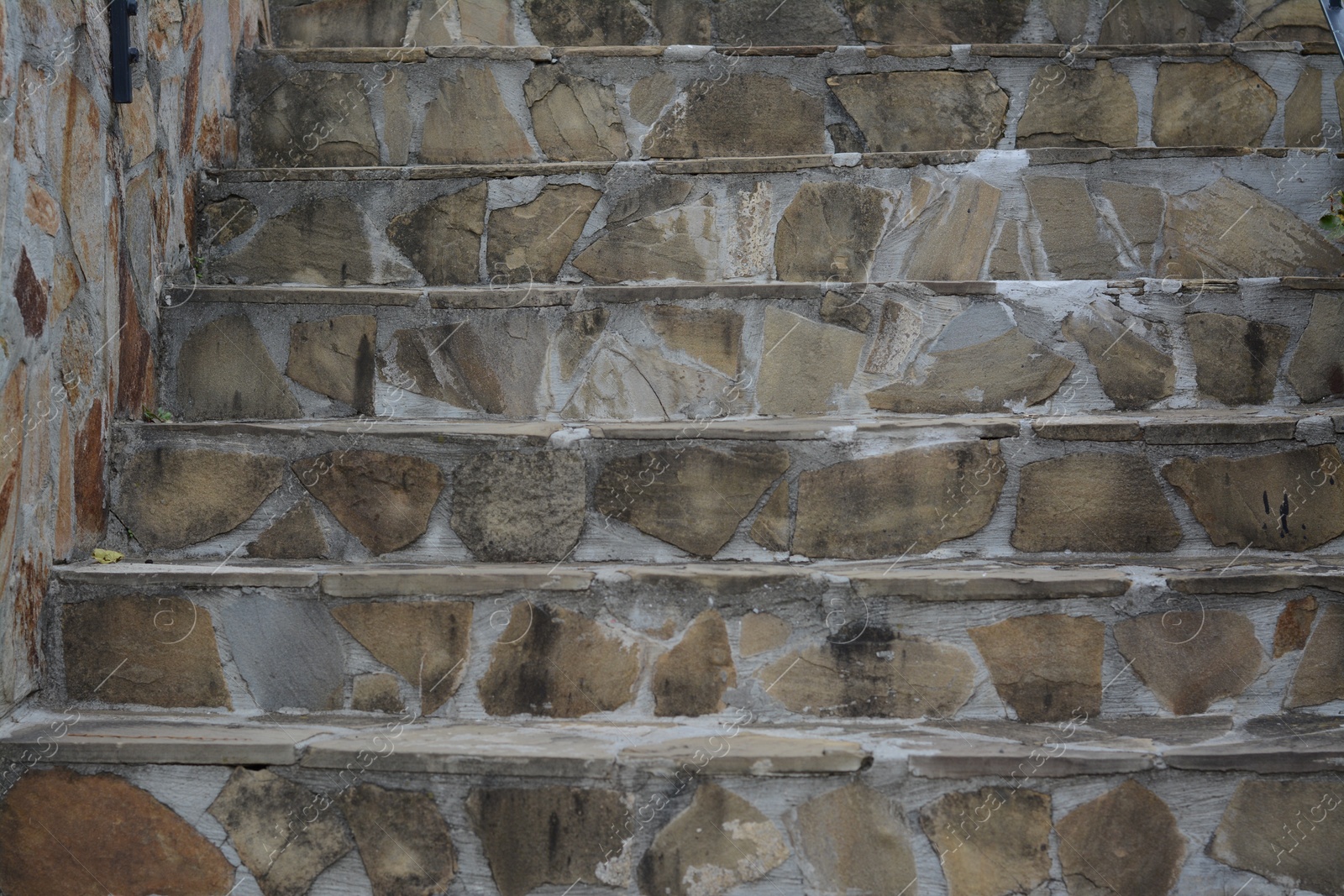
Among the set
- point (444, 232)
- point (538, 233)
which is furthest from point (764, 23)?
point (444, 232)

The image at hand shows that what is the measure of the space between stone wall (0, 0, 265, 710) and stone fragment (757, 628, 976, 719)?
1.17 metres

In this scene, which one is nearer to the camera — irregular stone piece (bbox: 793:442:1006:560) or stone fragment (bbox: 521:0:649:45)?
irregular stone piece (bbox: 793:442:1006:560)

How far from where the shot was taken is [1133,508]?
2.00m

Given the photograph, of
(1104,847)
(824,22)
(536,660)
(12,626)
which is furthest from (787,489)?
(824,22)

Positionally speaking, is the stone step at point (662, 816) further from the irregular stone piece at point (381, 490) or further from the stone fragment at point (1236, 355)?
the stone fragment at point (1236, 355)

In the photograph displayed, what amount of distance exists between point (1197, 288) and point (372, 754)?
169 cm

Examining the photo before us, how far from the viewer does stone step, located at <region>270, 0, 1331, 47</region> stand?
3018 millimetres

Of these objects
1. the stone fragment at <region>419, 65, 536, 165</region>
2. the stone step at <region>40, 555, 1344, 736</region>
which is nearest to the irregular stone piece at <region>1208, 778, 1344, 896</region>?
the stone step at <region>40, 555, 1344, 736</region>

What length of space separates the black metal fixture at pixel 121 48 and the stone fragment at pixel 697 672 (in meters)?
1.36

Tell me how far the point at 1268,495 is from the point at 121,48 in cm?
212

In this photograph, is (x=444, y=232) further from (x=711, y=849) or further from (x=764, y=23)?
(x=711, y=849)

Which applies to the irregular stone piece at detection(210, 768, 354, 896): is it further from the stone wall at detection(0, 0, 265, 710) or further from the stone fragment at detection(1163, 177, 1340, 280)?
the stone fragment at detection(1163, 177, 1340, 280)

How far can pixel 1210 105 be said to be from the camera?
8.87 feet

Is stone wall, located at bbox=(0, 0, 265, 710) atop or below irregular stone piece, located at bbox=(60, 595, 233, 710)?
atop
